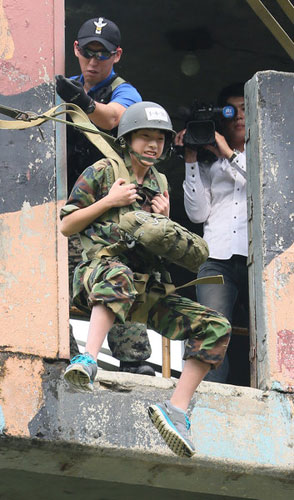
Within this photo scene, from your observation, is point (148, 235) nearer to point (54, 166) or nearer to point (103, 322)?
point (103, 322)

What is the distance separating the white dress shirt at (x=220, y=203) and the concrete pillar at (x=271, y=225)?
348 mm

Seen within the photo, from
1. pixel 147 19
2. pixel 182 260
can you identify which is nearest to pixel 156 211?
pixel 182 260

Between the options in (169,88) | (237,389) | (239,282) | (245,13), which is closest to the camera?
(237,389)

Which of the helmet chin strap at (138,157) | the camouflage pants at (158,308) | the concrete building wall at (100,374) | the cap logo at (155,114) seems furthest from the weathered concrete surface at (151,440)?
the cap logo at (155,114)

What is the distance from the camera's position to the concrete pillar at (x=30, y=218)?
7855 mm

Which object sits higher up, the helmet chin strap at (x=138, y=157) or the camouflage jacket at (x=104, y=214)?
the helmet chin strap at (x=138, y=157)

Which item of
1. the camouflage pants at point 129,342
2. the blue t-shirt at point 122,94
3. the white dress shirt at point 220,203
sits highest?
the blue t-shirt at point 122,94

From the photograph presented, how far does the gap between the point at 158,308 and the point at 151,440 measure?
0.76 metres

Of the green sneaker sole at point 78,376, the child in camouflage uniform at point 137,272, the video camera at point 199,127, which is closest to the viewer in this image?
the green sneaker sole at point 78,376

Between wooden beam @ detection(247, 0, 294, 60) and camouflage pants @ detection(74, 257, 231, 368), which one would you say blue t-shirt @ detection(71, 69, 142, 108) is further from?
camouflage pants @ detection(74, 257, 231, 368)

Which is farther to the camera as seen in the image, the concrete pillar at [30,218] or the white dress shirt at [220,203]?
the white dress shirt at [220,203]

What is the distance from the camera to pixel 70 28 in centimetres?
1159

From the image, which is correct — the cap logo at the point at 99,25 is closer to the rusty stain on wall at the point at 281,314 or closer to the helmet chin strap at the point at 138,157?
the helmet chin strap at the point at 138,157

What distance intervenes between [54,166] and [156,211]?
3.02ft
